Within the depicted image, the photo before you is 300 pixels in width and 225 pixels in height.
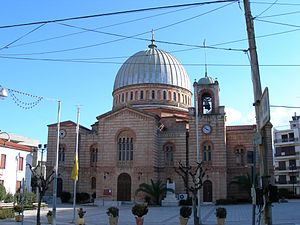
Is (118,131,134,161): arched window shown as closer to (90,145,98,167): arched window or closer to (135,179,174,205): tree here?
(135,179,174,205): tree

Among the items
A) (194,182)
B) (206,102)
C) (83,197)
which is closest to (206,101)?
(206,102)

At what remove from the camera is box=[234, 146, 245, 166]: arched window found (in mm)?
47691

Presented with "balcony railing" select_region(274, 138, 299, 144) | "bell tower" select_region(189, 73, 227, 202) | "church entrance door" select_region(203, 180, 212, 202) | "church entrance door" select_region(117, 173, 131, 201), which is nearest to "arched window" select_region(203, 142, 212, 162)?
"bell tower" select_region(189, 73, 227, 202)

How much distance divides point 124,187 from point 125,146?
4833mm

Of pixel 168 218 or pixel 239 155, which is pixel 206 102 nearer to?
pixel 239 155

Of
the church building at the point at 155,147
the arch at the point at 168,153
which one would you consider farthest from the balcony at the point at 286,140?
the arch at the point at 168,153

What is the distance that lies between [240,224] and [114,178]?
25973mm

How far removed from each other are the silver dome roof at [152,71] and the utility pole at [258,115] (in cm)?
4128

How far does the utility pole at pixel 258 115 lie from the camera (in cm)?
1099

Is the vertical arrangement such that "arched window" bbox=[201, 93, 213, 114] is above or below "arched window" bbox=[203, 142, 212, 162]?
above

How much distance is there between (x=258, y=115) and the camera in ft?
38.9

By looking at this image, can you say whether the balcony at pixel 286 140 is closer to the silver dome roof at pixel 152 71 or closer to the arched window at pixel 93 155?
the silver dome roof at pixel 152 71

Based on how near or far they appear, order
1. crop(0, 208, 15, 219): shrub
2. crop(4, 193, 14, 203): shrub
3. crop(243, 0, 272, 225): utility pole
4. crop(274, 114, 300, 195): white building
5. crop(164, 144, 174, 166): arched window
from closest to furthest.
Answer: crop(243, 0, 272, 225): utility pole → crop(0, 208, 15, 219): shrub → crop(4, 193, 14, 203): shrub → crop(164, 144, 174, 166): arched window → crop(274, 114, 300, 195): white building

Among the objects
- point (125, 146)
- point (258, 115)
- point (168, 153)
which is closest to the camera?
point (258, 115)
